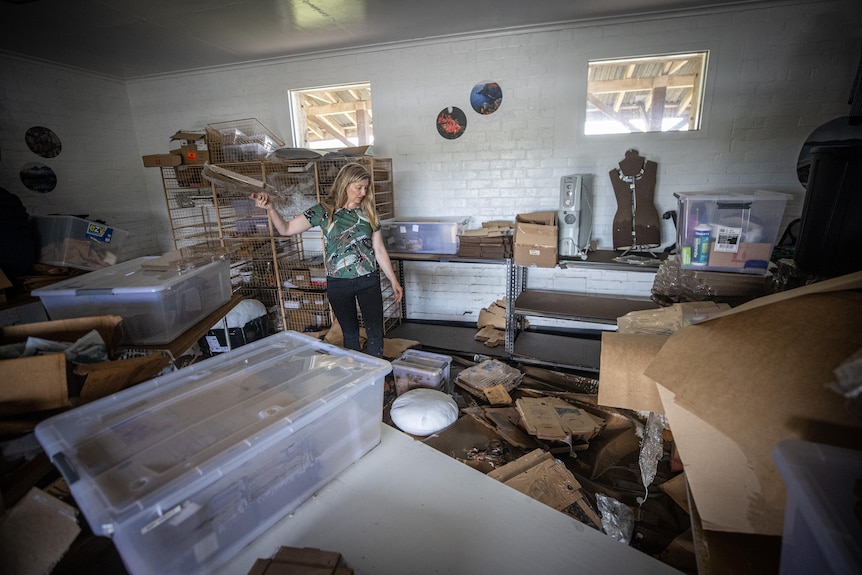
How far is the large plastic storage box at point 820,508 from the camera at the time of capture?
0.44 metres

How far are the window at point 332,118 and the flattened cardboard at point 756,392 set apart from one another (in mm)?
4009

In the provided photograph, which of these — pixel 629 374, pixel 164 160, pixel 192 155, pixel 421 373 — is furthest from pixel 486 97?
pixel 629 374

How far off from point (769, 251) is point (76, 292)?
3.46 meters

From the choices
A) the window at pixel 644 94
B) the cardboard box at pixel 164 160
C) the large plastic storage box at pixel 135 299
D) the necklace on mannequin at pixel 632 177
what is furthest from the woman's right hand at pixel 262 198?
the necklace on mannequin at pixel 632 177

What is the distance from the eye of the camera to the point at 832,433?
0.56 meters

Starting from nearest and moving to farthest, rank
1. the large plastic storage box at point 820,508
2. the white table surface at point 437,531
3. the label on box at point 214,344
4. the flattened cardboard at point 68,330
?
the large plastic storage box at point 820,508
the white table surface at point 437,531
the flattened cardboard at point 68,330
the label on box at point 214,344

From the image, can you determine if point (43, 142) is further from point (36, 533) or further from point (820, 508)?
point (820, 508)

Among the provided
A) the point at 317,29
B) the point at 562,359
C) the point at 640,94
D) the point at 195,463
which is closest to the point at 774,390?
the point at 195,463

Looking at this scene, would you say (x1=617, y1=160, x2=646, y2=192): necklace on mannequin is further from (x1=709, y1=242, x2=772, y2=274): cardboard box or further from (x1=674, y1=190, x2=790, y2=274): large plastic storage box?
(x1=709, y1=242, x2=772, y2=274): cardboard box

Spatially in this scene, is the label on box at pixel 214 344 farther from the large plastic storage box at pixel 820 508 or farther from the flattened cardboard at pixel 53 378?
the large plastic storage box at pixel 820 508

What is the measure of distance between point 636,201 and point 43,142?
5.75m

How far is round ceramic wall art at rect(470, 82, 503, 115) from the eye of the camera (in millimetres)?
3631

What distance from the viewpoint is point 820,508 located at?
18.4 inches

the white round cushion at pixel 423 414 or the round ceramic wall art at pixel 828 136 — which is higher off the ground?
the round ceramic wall art at pixel 828 136
